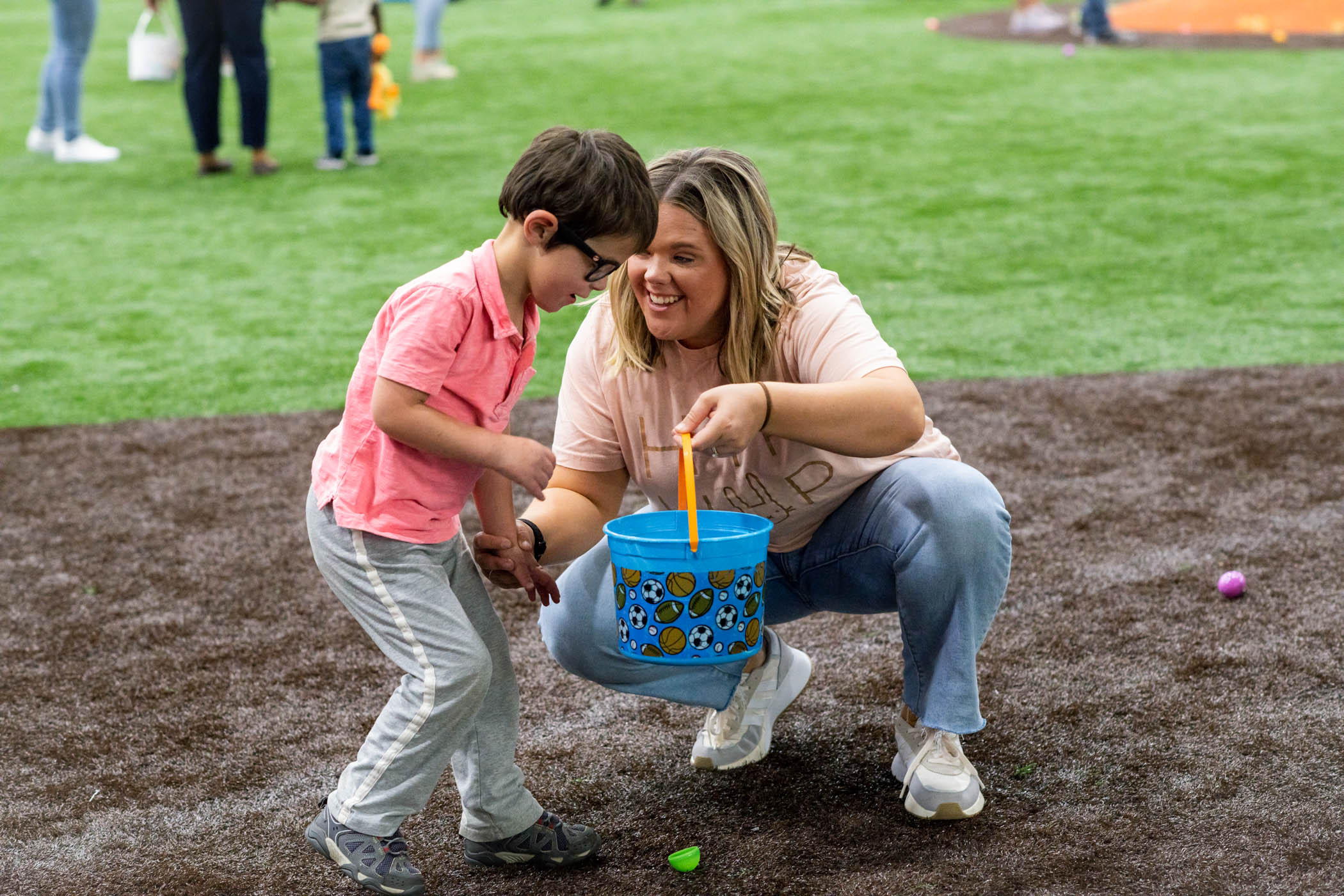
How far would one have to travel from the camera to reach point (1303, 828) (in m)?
2.13

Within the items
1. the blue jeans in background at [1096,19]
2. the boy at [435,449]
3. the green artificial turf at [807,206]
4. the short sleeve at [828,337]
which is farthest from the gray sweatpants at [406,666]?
the blue jeans in background at [1096,19]

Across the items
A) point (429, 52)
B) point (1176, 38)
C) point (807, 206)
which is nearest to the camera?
point (807, 206)

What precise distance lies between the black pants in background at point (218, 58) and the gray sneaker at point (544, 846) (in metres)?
6.10

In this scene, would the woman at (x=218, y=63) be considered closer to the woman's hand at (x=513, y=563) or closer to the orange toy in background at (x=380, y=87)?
the orange toy in background at (x=380, y=87)

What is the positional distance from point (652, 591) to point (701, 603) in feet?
0.23

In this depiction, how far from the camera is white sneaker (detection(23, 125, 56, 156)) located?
912cm

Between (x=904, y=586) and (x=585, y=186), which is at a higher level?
(x=585, y=186)

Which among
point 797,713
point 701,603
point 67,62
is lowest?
point 797,713

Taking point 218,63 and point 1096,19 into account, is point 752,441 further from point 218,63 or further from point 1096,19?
point 1096,19

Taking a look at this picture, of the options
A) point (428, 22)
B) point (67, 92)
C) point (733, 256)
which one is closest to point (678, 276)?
point (733, 256)

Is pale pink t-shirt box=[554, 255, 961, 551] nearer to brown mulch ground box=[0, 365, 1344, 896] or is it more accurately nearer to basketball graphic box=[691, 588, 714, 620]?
basketball graphic box=[691, 588, 714, 620]

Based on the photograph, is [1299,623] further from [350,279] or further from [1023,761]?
[350,279]

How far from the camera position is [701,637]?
6.63 ft

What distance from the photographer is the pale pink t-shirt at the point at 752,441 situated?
2.31 metres
